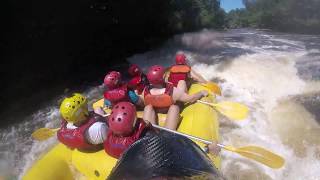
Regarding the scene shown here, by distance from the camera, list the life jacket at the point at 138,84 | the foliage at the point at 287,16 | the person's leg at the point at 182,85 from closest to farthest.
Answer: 1. the life jacket at the point at 138,84
2. the person's leg at the point at 182,85
3. the foliage at the point at 287,16

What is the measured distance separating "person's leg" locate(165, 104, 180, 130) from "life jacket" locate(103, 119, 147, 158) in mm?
978

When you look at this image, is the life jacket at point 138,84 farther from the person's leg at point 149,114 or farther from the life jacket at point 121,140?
the life jacket at point 121,140

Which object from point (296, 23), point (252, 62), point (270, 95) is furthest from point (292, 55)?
point (296, 23)

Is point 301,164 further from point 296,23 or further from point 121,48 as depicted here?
point 296,23

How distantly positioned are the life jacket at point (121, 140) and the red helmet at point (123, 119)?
8 centimetres

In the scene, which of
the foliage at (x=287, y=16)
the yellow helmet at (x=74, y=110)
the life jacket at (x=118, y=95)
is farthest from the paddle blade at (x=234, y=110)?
the foliage at (x=287, y=16)

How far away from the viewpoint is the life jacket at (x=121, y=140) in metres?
3.09

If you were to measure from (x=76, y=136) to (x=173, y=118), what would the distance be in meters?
1.10

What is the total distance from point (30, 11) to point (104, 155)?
20.7 feet

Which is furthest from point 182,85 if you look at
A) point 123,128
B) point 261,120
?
point 123,128

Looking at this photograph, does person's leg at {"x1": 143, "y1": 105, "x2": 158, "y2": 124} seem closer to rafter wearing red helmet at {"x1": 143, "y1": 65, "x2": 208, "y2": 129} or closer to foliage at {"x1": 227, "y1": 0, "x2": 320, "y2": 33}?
rafter wearing red helmet at {"x1": 143, "y1": 65, "x2": 208, "y2": 129}

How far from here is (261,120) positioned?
592 cm

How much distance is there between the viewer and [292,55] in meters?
11.1

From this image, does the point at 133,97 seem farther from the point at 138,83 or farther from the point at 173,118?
the point at 173,118
